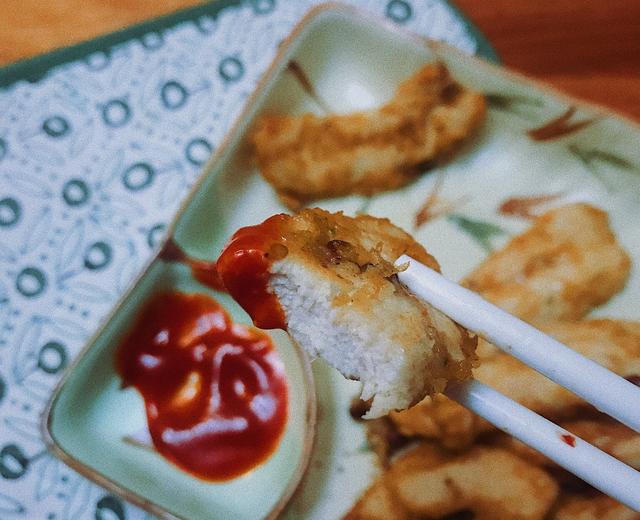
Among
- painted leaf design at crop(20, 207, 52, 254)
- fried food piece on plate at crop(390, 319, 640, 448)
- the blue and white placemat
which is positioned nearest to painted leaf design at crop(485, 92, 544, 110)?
the blue and white placemat

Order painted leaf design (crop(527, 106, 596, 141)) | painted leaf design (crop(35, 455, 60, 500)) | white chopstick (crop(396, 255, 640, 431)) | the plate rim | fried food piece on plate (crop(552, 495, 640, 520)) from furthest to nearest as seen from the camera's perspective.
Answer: the plate rim
painted leaf design (crop(527, 106, 596, 141))
painted leaf design (crop(35, 455, 60, 500))
fried food piece on plate (crop(552, 495, 640, 520))
white chopstick (crop(396, 255, 640, 431))

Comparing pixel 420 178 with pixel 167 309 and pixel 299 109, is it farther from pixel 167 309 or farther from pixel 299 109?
pixel 167 309

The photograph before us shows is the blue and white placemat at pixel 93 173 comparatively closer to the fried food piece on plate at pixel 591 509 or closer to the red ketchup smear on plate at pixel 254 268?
the red ketchup smear on plate at pixel 254 268

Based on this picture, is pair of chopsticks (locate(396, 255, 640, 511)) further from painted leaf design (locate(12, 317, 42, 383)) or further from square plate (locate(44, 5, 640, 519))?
painted leaf design (locate(12, 317, 42, 383))

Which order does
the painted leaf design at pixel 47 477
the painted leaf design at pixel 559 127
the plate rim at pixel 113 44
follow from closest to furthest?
the painted leaf design at pixel 47 477
the painted leaf design at pixel 559 127
the plate rim at pixel 113 44

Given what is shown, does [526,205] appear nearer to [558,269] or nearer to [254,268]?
[558,269]

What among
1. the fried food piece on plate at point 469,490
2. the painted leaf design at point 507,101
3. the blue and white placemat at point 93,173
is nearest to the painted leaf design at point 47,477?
the blue and white placemat at point 93,173

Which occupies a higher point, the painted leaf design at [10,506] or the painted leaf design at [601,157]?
the painted leaf design at [601,157]
